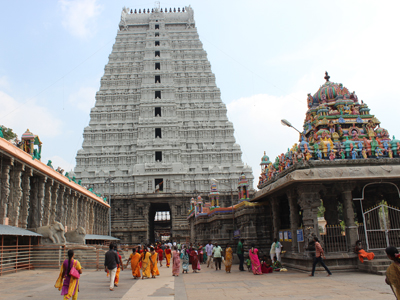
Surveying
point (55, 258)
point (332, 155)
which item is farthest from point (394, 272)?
point (55, 258)

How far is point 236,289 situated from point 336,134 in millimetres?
9839

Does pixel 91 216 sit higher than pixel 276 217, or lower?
higher

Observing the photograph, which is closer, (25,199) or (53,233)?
(53,233)

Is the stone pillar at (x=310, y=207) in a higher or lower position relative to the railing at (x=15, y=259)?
higher

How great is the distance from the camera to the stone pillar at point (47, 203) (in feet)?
85.9

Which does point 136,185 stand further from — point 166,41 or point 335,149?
point 335,149

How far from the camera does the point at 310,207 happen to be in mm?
15203

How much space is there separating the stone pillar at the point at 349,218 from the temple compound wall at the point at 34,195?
16.4 meters

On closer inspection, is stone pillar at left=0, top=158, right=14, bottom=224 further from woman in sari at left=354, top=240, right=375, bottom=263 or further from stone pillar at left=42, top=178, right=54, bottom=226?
woman in sari at left=354, top=240, right=375, bottom=263

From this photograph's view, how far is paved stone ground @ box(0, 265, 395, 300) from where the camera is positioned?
1039cm

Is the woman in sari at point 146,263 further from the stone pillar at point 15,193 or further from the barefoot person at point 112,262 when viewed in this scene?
the stone pillar at point 15,193

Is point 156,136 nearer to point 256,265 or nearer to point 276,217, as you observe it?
point 276,217

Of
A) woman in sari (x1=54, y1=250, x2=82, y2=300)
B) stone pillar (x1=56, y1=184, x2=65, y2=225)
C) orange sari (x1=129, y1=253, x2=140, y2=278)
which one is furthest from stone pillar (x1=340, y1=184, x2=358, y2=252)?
stone pillar (x1=56, y1=184, x2=65, y2=225)

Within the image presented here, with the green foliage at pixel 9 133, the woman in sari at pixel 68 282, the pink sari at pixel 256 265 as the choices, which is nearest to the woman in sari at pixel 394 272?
the woman in sari at pixel 68 282
